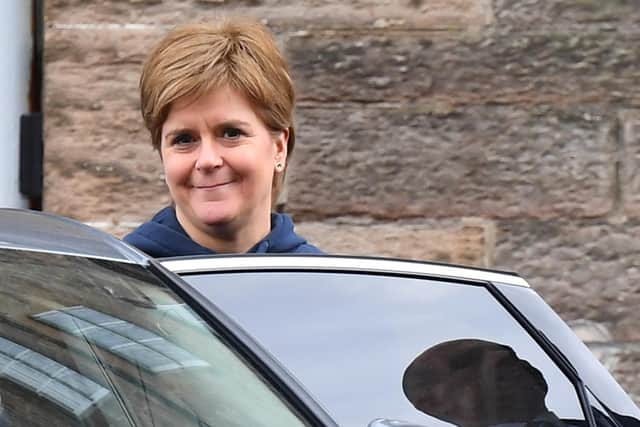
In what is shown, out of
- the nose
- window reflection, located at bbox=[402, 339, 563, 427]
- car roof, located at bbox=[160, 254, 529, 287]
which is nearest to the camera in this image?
window reflection, located at bbox=[402, 339, 563, 427]

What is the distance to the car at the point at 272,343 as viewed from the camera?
156 centimetres

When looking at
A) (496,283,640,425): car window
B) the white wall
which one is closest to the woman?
(496,283,640,425): car window

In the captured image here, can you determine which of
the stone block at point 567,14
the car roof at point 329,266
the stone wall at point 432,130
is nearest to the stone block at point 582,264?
the stone wall at point 432,130

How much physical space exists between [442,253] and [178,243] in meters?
2.19

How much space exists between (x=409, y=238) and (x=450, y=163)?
297 millimetres

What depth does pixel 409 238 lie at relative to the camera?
454 cm

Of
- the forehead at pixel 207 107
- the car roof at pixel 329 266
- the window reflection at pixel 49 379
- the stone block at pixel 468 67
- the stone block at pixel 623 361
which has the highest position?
the stone block at pixel 468 67

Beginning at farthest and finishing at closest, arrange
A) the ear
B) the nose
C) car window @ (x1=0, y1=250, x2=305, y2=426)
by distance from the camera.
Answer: the ear < the nose < car window @ (x1=0, y1=250, x2=305, y2=426)

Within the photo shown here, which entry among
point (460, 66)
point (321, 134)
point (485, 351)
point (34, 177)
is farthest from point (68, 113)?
point (485, 351)

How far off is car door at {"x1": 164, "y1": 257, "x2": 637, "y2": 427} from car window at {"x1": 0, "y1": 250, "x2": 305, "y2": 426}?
18 cm

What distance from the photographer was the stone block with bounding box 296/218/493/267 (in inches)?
178

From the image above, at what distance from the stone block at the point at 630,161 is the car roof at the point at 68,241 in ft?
10.1

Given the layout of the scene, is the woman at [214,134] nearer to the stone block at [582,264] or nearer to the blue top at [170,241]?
the blue top at [170,241]

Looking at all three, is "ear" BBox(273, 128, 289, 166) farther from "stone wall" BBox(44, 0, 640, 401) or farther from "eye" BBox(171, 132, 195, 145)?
"stone wall" BBox(44, 0, 640, 401)
